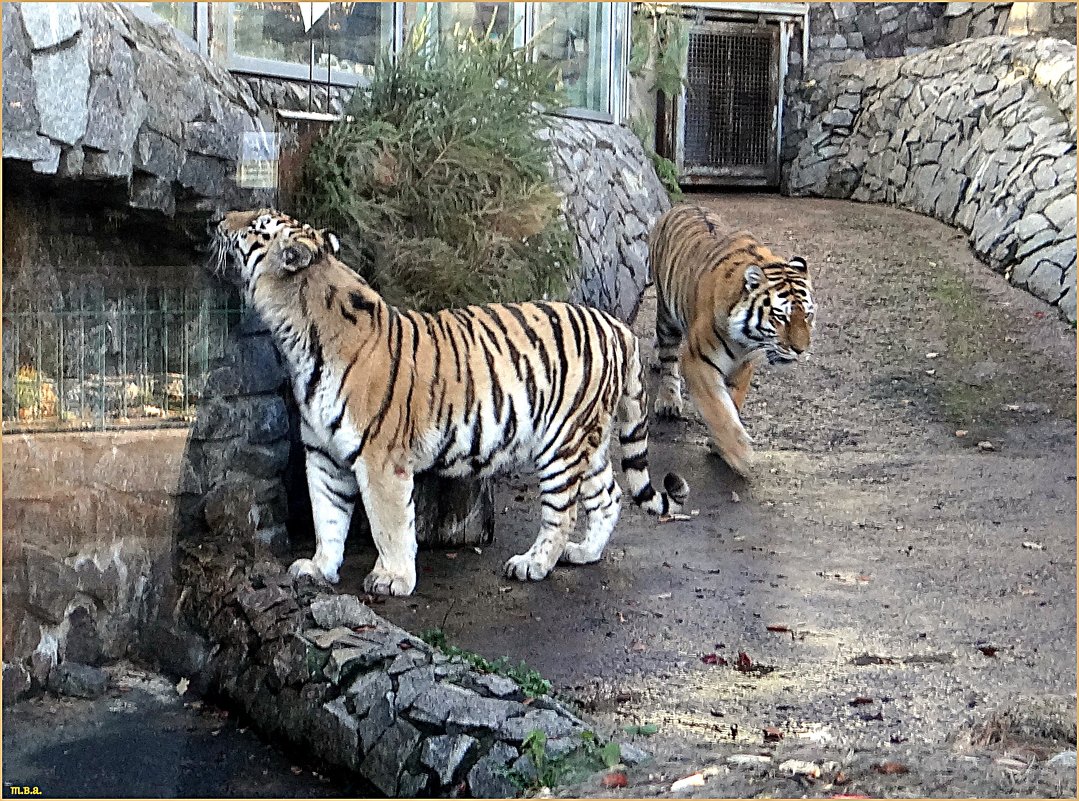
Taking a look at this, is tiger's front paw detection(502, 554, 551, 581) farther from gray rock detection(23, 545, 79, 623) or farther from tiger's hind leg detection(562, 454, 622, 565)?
gray rock detection(23, 545, 79, 623)

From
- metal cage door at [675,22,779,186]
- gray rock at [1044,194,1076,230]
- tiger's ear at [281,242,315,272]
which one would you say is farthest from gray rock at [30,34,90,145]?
metal cage door at [675,22,779,186]

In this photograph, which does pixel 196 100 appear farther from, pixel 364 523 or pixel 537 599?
pixel 537 599

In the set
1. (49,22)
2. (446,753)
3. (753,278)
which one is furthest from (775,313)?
(49,22)

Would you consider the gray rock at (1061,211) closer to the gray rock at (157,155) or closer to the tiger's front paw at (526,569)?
the tiger's front paw at (526,569)

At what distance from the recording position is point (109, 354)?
335cm

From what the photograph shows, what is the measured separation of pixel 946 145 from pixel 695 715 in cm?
614

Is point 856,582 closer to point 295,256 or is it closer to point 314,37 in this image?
point 295,256

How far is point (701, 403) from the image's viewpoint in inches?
207

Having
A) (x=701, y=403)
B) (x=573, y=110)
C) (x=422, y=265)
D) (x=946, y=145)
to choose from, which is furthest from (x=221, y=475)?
(x=946, y=145)

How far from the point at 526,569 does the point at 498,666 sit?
0.93 metres

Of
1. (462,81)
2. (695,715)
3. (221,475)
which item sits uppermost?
(462,81)

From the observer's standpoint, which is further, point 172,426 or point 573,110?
point 573,110

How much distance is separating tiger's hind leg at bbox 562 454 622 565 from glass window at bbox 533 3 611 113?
2695 millimetres

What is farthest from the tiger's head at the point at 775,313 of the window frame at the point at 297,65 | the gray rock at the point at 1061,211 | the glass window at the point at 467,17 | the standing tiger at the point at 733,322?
the gray rock at the point at 1061,211
